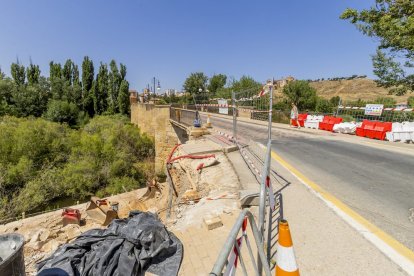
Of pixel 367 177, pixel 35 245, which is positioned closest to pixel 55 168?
pixel 35 245

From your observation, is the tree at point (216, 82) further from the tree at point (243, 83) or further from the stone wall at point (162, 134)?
the stone wall at point (162, 134)

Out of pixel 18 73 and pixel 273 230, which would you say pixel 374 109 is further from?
pixel 18 73

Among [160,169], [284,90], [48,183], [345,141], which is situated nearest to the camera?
[345,141]

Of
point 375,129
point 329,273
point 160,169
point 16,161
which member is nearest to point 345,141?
point 375,129

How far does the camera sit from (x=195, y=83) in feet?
206

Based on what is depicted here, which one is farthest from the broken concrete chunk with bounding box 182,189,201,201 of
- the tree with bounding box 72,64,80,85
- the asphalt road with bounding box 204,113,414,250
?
the tree with bounding box 72,64,80,85

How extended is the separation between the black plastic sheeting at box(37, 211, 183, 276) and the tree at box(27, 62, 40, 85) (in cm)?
5353

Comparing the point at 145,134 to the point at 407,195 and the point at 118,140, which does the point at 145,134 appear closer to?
the point at 118,140

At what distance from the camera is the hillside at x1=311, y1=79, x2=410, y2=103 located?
230ft

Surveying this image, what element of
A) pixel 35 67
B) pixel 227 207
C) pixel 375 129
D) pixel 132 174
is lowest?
pixel 132 174

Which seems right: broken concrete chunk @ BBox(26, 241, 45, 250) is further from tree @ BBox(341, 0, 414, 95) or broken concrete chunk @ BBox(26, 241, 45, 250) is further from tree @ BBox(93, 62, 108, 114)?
tree @ BBox(93, 62, 108, 114)

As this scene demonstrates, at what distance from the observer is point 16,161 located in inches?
863

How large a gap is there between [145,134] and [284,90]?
1112 inches

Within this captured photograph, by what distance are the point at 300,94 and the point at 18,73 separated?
5313 centimetres
